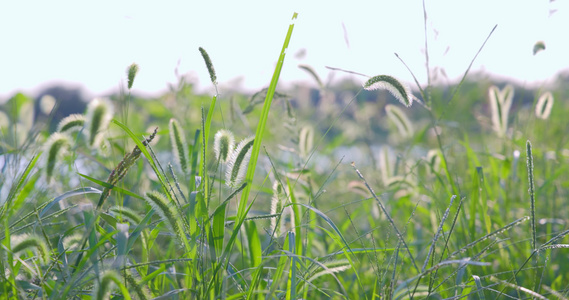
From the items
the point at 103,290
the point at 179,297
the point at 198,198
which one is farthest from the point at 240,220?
the point at 103,290

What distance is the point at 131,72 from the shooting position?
144cm

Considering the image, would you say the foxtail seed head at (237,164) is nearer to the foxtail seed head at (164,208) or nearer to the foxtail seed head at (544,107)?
the foxtail seed head at (164,208)

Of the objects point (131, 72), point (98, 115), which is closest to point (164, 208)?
point (98, 115)

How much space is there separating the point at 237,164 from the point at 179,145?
234 millimetres

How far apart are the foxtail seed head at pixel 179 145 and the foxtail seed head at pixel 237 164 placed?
196 millimetres

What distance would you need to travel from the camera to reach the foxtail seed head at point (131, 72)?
142 centimetres

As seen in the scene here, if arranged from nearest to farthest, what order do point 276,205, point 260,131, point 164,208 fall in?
point 164,208 → point 260,131 → point 276,205

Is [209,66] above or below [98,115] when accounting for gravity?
above

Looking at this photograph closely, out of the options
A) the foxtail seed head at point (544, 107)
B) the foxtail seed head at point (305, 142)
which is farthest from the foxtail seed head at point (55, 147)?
the foxtail seed head at point (544, 107)

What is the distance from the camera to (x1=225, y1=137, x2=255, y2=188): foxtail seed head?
132 centimetres

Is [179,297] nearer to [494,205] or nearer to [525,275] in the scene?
[525,275]

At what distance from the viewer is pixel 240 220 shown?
4.18 ft

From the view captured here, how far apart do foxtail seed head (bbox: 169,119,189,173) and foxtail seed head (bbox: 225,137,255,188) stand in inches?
7.7

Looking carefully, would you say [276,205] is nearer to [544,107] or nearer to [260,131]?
[260,131]
